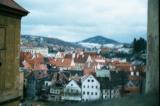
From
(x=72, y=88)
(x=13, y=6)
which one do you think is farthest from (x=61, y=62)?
(x=13, y=6)

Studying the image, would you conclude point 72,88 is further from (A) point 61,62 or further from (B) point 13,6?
(B) point 13,6

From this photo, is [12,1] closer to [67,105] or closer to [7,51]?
[7,51]

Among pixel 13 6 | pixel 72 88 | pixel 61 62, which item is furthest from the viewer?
pixel 61 62

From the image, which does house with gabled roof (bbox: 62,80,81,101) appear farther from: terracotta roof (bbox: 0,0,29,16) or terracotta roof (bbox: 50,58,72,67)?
terracotta roof (bbox: 0,0,29,16)

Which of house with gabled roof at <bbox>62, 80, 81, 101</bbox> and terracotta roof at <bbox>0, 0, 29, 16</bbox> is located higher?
terracotta roof at <bbox>0, 0, 29, 16</bbox>

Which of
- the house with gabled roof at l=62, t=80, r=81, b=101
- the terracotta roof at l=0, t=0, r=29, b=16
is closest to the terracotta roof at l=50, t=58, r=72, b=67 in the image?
the house with gabled roof at l=62, t=80, r=81, b=101

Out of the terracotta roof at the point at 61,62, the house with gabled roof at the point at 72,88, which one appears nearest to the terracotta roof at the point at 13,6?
the house with gabled roof at the point at 72,88

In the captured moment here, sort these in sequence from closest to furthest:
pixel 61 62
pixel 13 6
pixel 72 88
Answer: pixel 13 6 → pixel 72 88 → pixel 61 62

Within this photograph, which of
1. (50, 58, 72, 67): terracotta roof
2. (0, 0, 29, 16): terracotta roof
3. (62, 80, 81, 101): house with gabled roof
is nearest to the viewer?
(0, 0, 29, 16): terracotta roof

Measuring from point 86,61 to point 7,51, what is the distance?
240 ft

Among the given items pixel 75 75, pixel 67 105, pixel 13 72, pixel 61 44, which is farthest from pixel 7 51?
pixel 61 44

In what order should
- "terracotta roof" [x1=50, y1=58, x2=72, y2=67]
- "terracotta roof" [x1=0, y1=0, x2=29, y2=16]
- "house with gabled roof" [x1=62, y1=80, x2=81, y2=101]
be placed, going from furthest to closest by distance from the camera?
"terracotta roof" [x1=50, y1=58, x2=72, y2=67] → "house with gabled roof" [x1=62, y1=80, x2=81, y2=101] → "terracotta roof" [x1=0, y1=0, x2=29, y2=16]

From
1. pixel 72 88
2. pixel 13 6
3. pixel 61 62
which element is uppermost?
pixel 13 6

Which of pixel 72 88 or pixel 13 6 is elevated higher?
pixel 13 6
